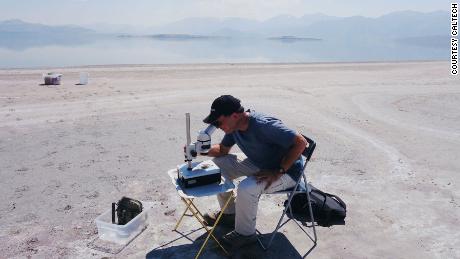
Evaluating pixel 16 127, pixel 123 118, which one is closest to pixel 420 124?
pixel 123 118

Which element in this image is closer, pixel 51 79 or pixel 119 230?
pixel 119 230

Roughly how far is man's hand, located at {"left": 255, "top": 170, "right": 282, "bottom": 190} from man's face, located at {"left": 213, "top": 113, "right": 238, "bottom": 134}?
0.57 metres

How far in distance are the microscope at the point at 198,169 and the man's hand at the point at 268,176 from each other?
0.44 meters

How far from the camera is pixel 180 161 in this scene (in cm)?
770

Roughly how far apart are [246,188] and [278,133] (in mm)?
656

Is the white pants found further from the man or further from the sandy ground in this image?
the sandy ground

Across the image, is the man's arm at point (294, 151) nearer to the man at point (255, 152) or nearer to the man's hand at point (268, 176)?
the man at point (255, 152)

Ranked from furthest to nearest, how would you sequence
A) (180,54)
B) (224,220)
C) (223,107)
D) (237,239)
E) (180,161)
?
(180,54) → (180,161) → (224,220) → (237,239) → (223,107)

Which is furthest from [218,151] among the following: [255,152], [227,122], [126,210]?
[126,210]

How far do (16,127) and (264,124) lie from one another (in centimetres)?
751

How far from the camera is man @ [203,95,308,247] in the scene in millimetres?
4258

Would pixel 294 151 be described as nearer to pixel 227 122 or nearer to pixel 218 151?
pixel 227 122

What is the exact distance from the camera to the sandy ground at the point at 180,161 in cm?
493

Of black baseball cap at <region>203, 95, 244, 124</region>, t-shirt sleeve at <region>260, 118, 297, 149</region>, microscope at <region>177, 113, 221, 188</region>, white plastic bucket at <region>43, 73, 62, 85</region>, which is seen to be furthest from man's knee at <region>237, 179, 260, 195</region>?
white plastic bucket at <region>43, 73, 62, 85</region>
